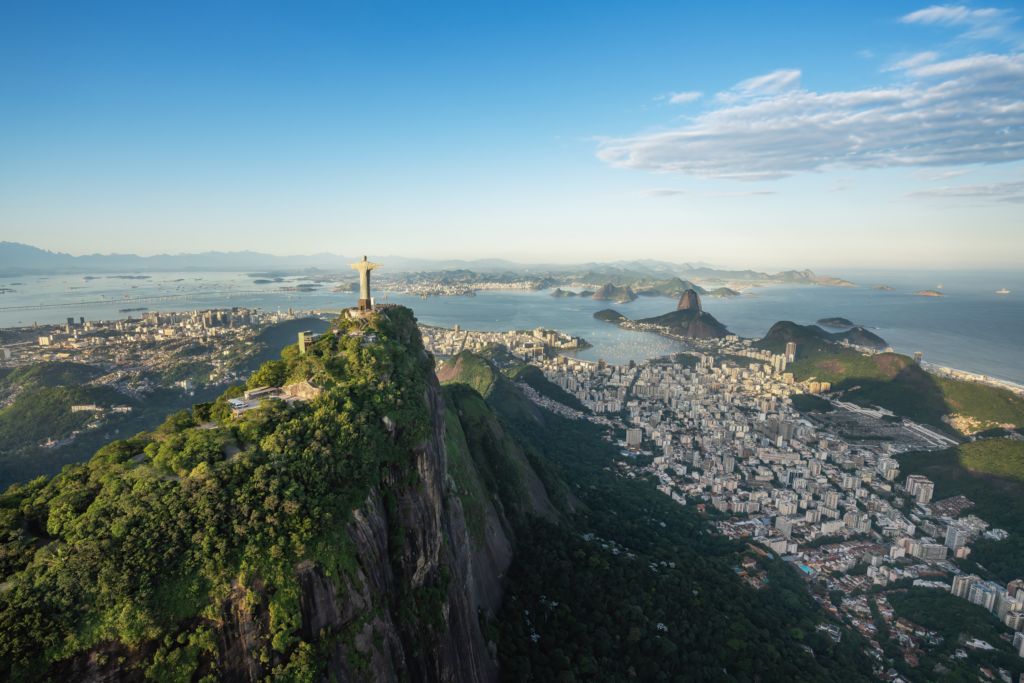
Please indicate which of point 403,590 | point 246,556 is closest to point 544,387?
point 403,590

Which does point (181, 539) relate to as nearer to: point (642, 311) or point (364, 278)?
point (364, 278)

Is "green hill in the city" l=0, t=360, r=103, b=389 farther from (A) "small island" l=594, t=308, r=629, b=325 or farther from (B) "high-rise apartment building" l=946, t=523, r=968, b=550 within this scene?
(A) "small island" l=594, t=308, r=629, b=325

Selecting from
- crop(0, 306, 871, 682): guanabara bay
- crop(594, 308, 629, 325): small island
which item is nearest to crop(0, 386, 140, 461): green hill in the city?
crop(0, 306, 871, 682): guanabara bay

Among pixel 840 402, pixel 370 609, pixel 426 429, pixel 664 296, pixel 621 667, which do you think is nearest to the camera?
pixel 370 609

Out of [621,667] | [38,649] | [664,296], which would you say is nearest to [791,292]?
[664,296]

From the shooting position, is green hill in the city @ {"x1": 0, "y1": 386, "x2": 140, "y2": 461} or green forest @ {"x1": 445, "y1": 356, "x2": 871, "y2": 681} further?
green hill in the city @ {"x1": 0, "y1": 386, "x2": 140, "y2": 461}

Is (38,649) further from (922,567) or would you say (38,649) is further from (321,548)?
(922,567)

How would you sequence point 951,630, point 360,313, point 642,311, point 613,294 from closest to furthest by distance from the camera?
point 360,313
point 951,630
point 642,311
point 613,294

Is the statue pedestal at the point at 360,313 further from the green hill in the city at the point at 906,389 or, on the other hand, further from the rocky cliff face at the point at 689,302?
the rocky cliff face at the point at 689,302
